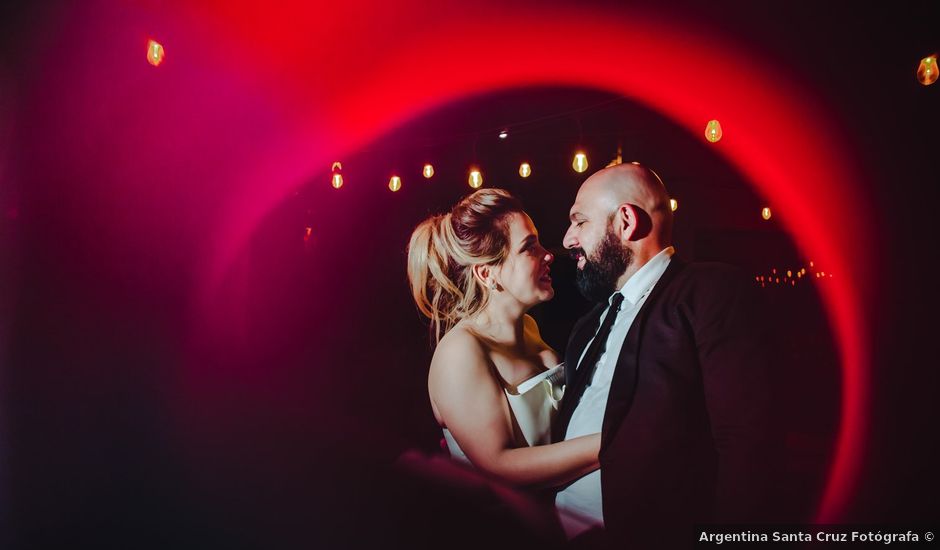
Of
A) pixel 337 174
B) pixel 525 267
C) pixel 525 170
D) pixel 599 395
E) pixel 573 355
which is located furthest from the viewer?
pixel 337 174

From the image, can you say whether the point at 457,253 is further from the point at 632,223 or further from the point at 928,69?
the point at 928,69

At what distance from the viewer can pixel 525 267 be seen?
2104mm

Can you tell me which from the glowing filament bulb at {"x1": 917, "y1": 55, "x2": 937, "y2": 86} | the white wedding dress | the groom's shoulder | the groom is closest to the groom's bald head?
the groom

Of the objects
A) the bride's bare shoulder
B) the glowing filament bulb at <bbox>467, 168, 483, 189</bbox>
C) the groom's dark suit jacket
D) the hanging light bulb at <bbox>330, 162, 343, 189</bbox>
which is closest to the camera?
the groom's dark suit jacket

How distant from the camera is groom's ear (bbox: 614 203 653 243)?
1.87 m

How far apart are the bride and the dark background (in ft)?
0.27

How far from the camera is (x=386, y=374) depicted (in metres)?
2.46

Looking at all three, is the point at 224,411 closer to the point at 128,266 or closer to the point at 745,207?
the point at 128,266

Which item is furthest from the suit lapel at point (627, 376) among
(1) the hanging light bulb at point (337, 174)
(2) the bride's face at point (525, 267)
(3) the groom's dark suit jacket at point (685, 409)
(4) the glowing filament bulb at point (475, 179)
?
(1) the hanging light bulb at point (337, 174)

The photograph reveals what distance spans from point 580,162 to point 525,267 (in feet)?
1.45

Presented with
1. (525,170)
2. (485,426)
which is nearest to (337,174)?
(525,170)

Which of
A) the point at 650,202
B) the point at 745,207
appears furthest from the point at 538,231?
the point at 745,207

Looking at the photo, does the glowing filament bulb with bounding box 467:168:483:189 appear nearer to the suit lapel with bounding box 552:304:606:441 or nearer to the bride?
the bride

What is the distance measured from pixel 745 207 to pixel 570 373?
0.97 metres
